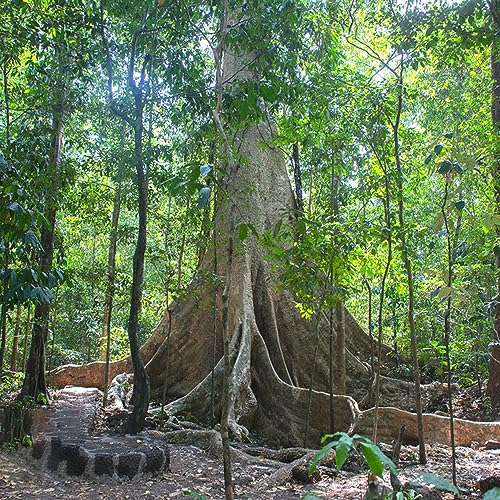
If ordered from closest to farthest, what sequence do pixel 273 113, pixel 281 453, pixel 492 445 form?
pixel 281 453 → pixel 492 445 → pixel 273 113

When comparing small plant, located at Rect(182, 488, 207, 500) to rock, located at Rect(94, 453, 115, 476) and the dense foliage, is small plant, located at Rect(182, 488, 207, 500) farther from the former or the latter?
the dense foliage

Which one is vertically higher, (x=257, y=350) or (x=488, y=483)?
(x=257, y=350)

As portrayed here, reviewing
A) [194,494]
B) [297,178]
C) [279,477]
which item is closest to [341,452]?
[194,494]

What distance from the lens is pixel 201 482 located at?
18.6ft

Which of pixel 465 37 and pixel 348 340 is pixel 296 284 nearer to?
pixel 465 37

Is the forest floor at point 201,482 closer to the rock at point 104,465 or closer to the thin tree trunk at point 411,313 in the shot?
the rock at point 104,465

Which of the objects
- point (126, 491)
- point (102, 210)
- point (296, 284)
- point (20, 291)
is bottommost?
point (126, 491)

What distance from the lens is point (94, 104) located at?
8.44 m

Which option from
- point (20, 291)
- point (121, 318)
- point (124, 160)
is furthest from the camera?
point (121, 318)

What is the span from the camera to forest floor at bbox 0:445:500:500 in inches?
205

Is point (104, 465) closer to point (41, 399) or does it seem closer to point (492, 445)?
point (41, 399)

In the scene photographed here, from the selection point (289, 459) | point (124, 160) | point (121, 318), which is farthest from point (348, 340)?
point (121, 318)

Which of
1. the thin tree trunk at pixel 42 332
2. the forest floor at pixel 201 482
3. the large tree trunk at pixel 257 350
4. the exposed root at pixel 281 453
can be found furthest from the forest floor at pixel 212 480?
the thin tree trunk at pixel 42 332

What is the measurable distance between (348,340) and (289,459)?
15.5 ft
